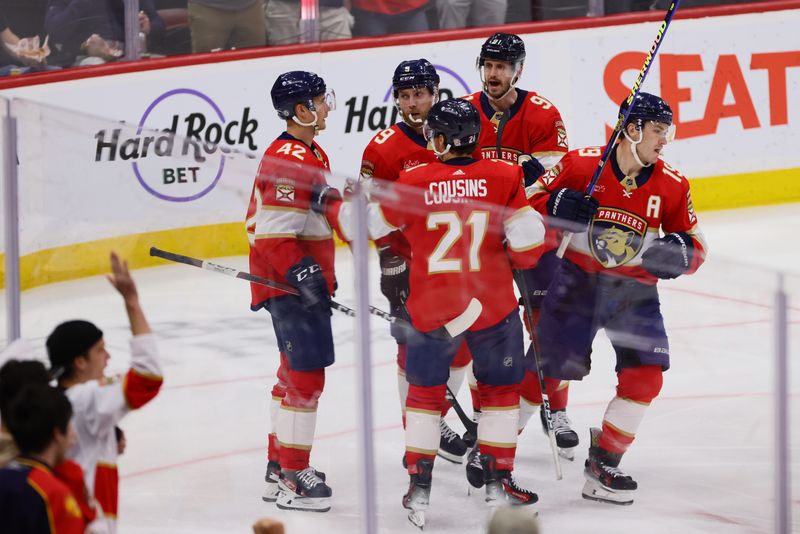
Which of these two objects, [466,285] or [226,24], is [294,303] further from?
[226,24]

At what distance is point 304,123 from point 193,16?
9.21ft

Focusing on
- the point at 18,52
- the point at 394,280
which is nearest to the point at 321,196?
the point at 394,280

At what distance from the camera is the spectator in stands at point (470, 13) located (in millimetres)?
6945

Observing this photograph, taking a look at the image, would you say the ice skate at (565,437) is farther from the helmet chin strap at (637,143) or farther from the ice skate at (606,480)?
the helmet chin strap at (637,143)

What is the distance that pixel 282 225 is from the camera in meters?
3.14

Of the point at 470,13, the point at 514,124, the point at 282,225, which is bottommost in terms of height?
the point at 282,225

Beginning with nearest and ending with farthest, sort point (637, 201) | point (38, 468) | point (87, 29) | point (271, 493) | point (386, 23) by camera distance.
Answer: point (38, 468) → point (271, 493) → point (637, 201) → point (87, 29) → point (386, 23)

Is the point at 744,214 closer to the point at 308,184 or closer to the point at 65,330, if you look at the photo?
the point at 308,184

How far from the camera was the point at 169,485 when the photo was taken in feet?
11.0

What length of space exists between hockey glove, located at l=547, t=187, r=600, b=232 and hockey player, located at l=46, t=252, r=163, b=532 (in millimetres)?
1453

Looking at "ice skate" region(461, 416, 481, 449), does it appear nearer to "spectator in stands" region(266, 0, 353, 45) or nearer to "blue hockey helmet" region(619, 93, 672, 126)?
"blue hockey helmet" region(619, 93, 672, 126)

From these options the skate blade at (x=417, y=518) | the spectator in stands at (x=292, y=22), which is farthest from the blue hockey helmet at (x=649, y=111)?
the spectator in stands at (x=292, y=22)

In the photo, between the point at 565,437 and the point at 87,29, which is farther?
the point at 87,29

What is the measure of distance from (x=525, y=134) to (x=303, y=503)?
1625mm
